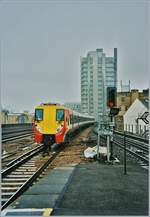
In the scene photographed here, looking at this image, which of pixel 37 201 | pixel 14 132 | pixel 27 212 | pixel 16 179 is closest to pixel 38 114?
pixel 16 179

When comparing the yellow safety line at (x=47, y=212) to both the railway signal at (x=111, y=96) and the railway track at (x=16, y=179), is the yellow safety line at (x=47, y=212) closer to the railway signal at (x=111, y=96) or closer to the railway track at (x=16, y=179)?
the railway track at (x=16, y=179)

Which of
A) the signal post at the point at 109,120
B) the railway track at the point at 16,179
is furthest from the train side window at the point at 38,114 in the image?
the signal post at the point at 109,120

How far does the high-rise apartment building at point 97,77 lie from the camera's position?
12330mm

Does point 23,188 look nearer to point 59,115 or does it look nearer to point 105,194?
point 105,194

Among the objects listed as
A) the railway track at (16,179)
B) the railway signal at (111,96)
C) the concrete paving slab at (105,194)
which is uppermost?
the railway signal at (111,96)

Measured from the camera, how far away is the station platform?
509 centimetres

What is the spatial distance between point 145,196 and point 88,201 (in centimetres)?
108

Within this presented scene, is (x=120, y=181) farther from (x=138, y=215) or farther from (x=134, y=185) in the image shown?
(x=138, y=215)

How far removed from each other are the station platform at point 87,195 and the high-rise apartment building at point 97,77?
160 inches

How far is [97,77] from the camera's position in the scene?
50.4 feet

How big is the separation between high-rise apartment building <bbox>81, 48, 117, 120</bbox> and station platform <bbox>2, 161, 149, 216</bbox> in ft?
13.3

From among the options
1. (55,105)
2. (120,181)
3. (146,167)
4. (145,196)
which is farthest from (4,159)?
(145,196)

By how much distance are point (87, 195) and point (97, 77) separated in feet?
32.0

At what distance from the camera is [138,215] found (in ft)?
16.2
